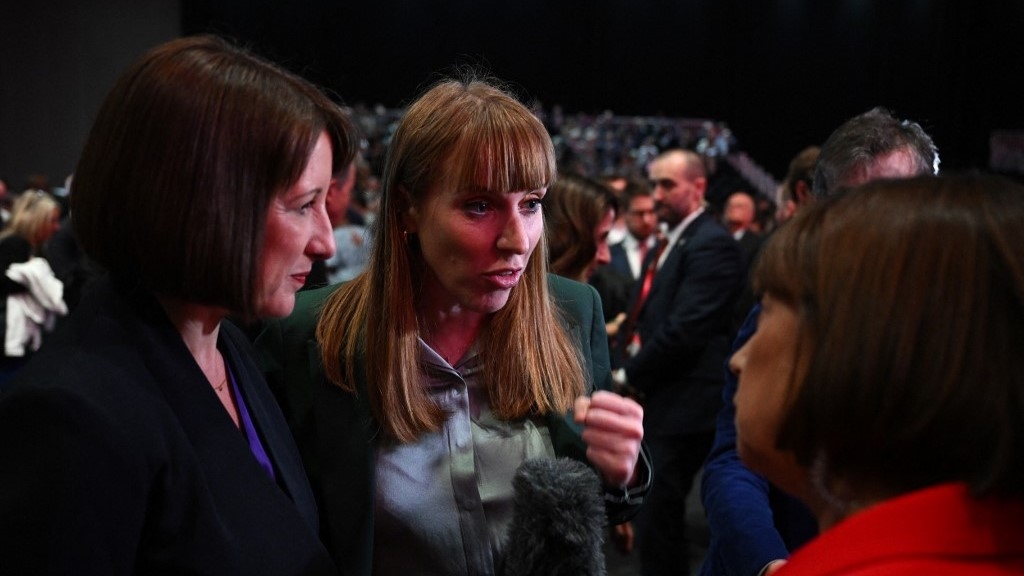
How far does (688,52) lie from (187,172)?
40.3 ft

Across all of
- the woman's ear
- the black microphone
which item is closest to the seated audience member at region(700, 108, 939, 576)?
the black microphone

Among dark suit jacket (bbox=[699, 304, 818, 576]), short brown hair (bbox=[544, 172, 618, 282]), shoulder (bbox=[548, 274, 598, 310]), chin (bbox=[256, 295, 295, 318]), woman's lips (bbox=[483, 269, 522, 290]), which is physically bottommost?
short brown hair (bbox=[544, 172, 618, 282])

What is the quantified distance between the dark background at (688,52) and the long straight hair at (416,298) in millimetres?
9114

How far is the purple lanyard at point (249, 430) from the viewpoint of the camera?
132 cm

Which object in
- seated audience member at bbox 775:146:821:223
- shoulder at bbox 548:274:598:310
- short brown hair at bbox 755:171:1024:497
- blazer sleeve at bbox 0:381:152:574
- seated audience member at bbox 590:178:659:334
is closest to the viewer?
short brown hair at bbox 755:171:1024:497

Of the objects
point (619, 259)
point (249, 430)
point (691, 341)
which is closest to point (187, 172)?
point (249, 430)

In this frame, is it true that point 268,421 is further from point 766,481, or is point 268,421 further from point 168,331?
point 766,481

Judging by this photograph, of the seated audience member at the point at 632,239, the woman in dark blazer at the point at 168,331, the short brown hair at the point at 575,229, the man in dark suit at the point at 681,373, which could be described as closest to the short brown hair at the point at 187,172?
the woman in dark blazer at the point at 168,331

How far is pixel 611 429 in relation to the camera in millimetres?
1341

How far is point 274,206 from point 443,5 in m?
11.1

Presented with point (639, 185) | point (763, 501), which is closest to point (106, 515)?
point (763, 501)

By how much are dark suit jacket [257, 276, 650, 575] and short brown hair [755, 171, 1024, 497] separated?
743 millimetres

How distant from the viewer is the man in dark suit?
4105 mm

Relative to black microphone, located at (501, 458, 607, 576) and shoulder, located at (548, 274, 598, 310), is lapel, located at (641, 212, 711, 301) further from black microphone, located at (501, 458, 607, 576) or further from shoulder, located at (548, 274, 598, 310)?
black microphone, located at (501, 458, 607, 576)
